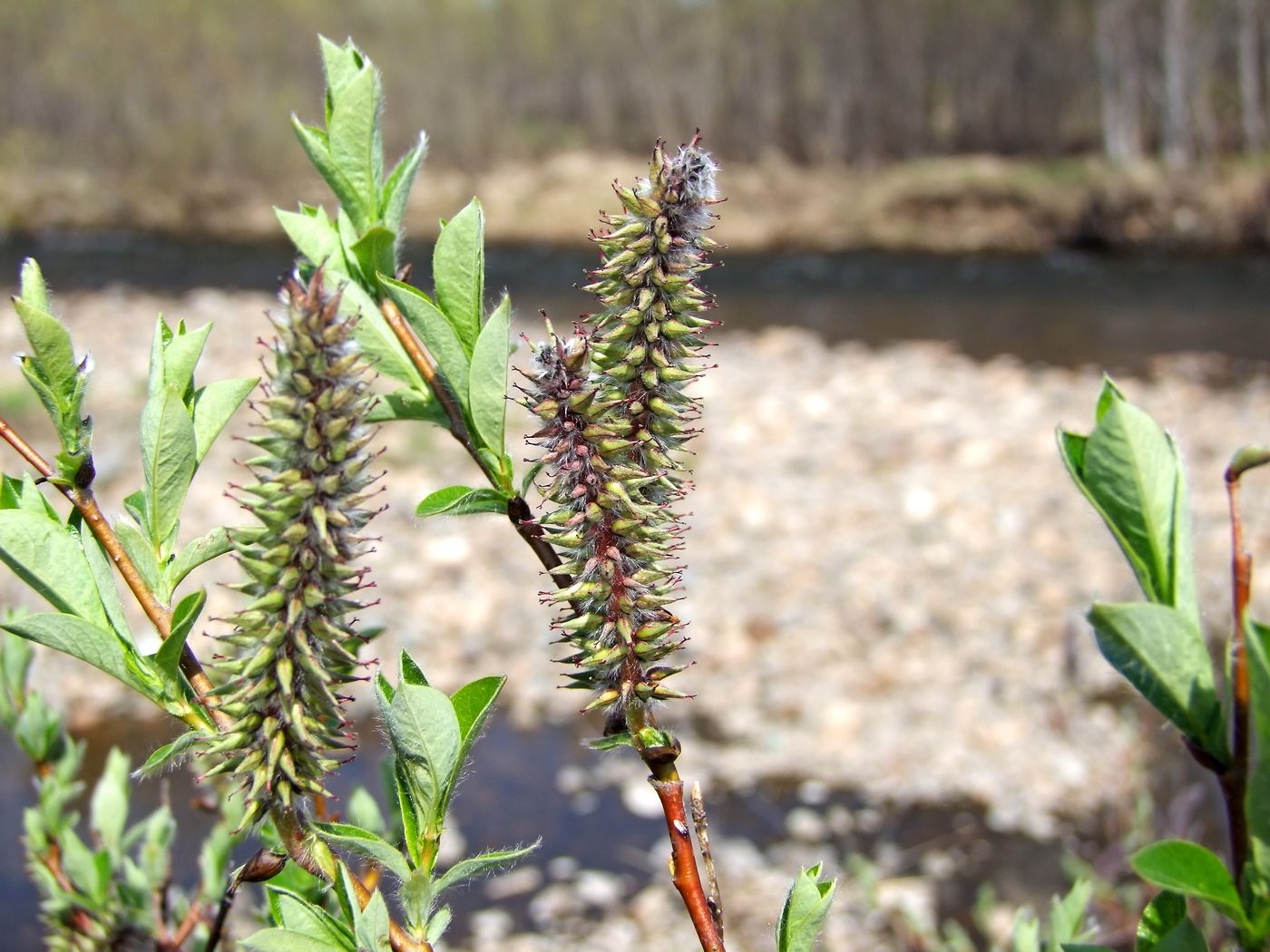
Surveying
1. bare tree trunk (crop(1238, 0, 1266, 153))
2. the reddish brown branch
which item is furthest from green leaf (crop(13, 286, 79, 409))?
bare tree trunk (crop(1238, 0, 1266, 153))

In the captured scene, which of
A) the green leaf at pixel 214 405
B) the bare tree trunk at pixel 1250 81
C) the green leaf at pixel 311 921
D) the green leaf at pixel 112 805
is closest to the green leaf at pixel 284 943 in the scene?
the green leaf at pixel 311 921

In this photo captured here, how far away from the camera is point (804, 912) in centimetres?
83

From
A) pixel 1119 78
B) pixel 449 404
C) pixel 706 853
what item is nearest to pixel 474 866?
pixel 706 853

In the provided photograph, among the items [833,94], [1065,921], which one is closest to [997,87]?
[833,94]

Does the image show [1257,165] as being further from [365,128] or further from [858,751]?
[365,128]

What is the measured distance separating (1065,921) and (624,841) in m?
4.89

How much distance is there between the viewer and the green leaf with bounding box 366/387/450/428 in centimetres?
99

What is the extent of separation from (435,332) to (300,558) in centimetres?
26

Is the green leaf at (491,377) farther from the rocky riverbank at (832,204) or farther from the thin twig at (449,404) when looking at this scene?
the rocky riverbank at (832,204)

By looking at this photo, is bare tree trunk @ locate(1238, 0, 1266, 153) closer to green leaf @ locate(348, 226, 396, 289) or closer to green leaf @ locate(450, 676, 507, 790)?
green leaf @ locate(348, 226, 396, 289)

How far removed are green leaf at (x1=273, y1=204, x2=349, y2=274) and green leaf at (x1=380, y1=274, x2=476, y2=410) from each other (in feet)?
0.31

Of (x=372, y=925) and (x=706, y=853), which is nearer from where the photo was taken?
(x=372, y=925)

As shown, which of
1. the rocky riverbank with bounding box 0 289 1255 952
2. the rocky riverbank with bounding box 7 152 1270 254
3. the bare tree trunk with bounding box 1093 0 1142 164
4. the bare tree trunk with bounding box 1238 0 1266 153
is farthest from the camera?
the bare tree trunk with bounding box 1093 0 1142 164

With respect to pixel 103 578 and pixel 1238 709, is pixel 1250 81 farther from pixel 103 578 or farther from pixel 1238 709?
pixel 103 578
